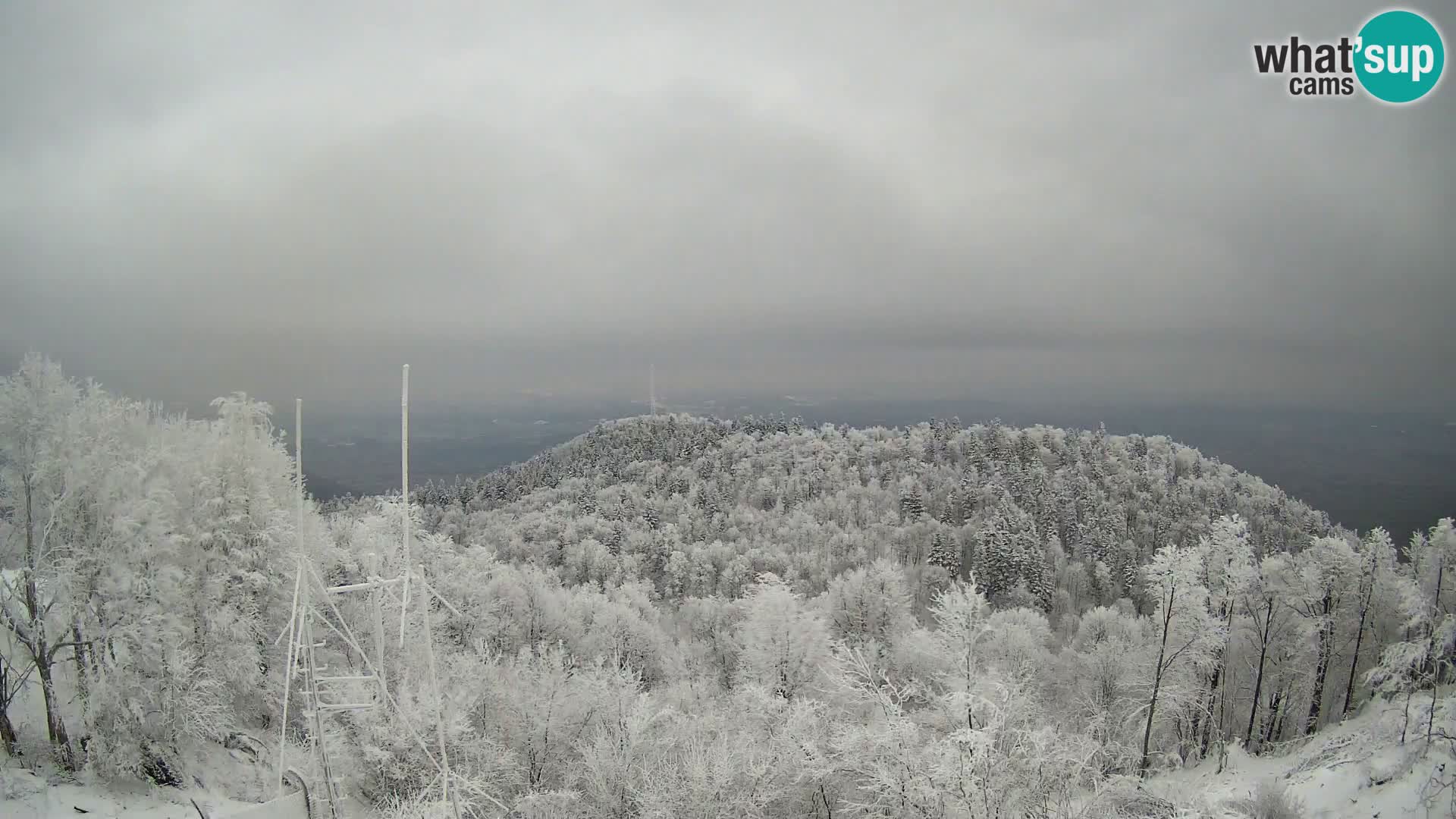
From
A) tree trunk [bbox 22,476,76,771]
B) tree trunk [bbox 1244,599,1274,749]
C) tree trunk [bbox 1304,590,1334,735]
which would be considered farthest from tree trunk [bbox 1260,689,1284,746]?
tree trunk [bbox 22,476,76,771]

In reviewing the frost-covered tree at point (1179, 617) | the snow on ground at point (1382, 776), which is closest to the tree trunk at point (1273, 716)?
the frost-covered tree at point (1179, 617)

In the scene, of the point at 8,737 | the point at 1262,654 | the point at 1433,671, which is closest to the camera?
the point at 8,737

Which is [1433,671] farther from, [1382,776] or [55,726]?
[55,726]

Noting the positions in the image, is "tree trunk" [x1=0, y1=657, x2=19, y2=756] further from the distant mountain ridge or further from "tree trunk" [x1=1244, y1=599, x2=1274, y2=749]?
the distant mountain ridge

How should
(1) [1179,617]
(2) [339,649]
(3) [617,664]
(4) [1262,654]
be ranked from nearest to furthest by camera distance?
(1) [1179,617] < (2) [339,649] < (3) [617,664] < (4) [1262,654]

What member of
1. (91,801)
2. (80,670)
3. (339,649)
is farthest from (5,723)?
(339,649)

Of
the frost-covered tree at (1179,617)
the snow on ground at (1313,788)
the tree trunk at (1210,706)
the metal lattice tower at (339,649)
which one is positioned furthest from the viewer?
the tree trunk at (1210,706)

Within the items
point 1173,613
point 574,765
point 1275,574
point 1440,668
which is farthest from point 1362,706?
point 574,765

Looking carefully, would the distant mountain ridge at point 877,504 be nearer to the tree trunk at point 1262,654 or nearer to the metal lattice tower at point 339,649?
the tree trunk at point 1262,654
